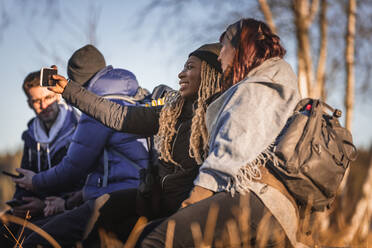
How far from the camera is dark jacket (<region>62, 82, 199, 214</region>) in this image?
2768 mm

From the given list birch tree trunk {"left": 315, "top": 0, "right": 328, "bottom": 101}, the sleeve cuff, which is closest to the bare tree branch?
birch tree trunk {"left": 315, "top": 0, "right": 328, "bottom": 101}

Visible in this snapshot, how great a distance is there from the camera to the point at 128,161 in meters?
3.66

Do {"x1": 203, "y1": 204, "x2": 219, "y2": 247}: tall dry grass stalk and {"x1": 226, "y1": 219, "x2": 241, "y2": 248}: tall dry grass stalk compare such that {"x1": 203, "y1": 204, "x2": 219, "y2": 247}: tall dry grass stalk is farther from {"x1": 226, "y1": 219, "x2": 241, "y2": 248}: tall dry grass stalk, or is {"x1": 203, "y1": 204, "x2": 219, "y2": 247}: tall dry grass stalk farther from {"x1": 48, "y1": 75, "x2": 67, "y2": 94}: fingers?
{"x1": 48, "y1": 75, "x2": 67, "y2": 94}: fingers

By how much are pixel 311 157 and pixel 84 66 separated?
269cm

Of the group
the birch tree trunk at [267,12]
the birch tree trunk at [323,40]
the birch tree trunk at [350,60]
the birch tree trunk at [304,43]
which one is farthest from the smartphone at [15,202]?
the birch tree trunk at [323,40]

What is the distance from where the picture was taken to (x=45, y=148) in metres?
4.43

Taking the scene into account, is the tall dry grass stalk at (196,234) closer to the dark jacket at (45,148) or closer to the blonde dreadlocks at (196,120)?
the blonde dreadlocks at (196,120)

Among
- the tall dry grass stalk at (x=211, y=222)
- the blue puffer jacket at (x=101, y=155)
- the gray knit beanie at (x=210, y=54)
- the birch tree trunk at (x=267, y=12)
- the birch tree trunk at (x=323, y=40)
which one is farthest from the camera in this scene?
the birch tree trunk at (x=323, y=40)

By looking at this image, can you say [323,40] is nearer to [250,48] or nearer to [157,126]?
[157,126]

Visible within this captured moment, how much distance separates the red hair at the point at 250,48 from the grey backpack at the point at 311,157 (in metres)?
0.38

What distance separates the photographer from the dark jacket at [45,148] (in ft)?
14.3

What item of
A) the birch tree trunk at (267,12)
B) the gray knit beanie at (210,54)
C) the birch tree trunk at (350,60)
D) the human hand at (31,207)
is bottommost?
the human hand at (31,207)

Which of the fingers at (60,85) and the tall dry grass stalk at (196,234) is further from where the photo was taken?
the fingers at (60,85)

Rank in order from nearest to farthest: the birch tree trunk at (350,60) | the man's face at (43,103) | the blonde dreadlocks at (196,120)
→ the blonde dreadlocks at (196,120) → the man's face at (43,103) → the birch tree trunk at (350,60)
